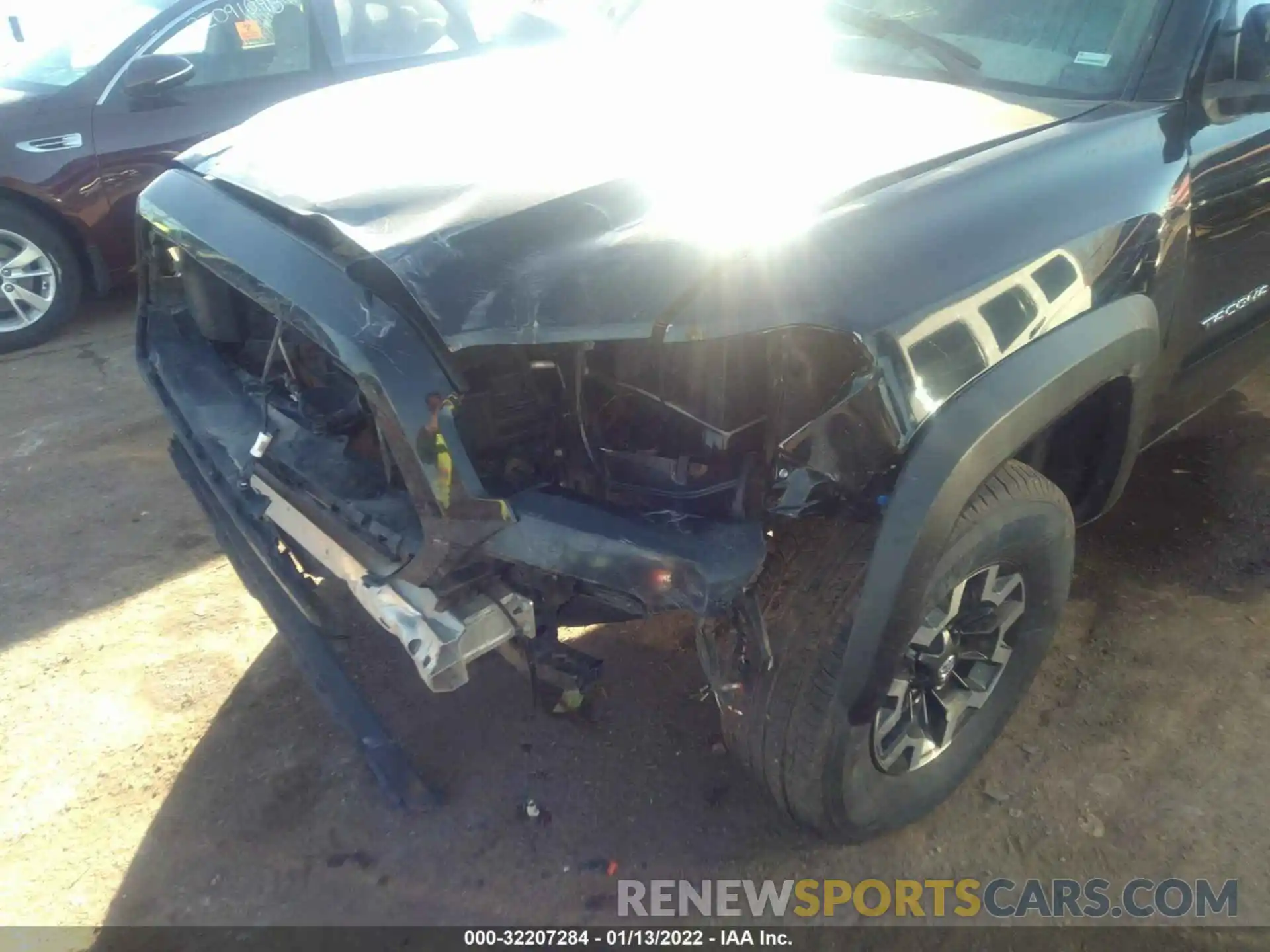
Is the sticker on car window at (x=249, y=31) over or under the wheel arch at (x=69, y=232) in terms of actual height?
over

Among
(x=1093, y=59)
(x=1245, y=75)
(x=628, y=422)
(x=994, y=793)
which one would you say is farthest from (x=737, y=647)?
(x=1245, y=75)

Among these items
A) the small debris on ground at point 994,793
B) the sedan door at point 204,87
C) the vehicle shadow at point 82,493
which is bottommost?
the vehicle shadow at point 82,493

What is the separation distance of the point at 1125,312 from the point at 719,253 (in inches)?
38.0

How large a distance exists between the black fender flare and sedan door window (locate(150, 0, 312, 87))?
4.41 meters

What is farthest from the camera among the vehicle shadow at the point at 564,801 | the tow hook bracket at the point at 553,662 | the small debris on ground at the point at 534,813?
the small debris on ground at the point at 534,813

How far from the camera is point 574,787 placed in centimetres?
237

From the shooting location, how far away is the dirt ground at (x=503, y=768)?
7.09ft

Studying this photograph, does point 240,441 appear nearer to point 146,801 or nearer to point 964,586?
point 146,801

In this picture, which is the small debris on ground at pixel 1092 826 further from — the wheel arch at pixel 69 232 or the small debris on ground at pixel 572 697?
the wheel arch at pixel 69 232

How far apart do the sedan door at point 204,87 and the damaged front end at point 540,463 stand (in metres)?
3.11

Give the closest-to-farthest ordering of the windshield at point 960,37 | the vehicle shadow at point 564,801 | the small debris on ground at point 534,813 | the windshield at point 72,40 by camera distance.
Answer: the vehicle shadow at point 564,801 < the small debris on ground at point 534,813 < the windshield at point 960,37 < the windshield at point 72,40

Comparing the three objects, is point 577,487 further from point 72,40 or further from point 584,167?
point 72,40

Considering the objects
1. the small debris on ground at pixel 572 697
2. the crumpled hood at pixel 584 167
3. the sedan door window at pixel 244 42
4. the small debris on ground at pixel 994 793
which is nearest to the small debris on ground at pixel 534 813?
the small debris on ground at pixel 572 697

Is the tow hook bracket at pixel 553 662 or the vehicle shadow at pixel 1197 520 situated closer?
the tow hook bracket at pixel 553 662
